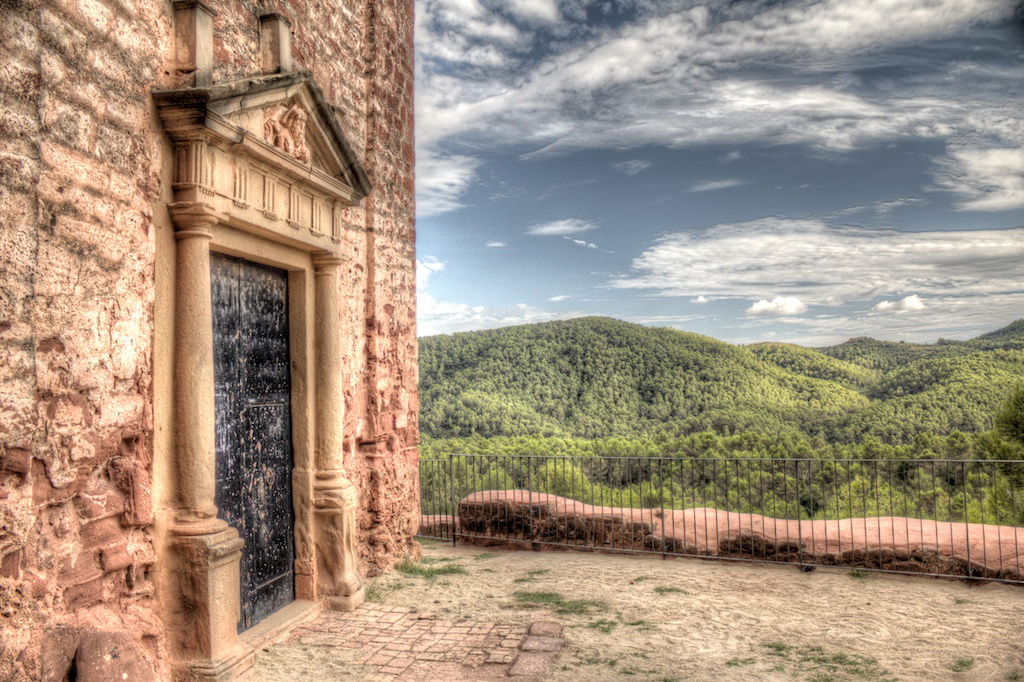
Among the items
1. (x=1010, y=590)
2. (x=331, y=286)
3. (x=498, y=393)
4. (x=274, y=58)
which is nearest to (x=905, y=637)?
(x=1010, y=590)

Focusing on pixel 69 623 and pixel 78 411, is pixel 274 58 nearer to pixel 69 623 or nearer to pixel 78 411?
pixel 78 411

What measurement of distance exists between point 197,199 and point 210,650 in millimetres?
2626

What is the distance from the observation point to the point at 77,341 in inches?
124

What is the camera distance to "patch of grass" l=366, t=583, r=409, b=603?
19.7 ft

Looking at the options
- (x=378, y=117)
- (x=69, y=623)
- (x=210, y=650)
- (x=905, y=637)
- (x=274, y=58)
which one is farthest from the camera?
(x=378, y=117)

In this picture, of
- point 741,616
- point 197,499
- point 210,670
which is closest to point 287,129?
point 197,499

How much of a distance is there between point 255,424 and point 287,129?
7.38ft

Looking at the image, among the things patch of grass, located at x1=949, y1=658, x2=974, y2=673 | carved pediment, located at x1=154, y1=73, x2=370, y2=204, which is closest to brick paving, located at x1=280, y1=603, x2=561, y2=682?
patch of grass, located at x1=949, y1=658, x2=974, y2=673

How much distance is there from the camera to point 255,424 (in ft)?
16.5

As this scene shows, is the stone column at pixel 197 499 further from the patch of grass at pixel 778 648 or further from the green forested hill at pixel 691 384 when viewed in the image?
the green forested hill at pixel 691 384

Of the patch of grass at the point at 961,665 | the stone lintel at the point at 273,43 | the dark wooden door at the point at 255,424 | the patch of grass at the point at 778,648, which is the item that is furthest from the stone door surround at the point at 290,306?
the patch of grass at the point at 961,665

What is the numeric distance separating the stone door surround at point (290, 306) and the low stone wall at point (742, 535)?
140 inches

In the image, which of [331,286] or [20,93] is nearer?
[20,93]

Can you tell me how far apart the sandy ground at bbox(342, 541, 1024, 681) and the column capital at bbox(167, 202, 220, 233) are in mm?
2919
